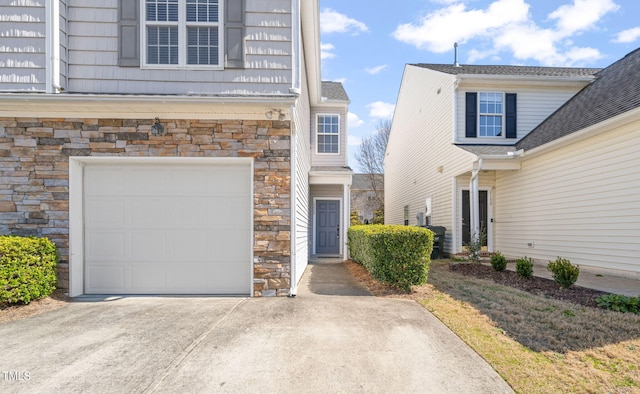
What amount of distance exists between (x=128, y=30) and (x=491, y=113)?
9.95 m

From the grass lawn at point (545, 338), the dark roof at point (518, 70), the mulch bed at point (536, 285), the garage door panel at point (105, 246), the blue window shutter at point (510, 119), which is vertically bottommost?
the mulch bed at point (536, 285)

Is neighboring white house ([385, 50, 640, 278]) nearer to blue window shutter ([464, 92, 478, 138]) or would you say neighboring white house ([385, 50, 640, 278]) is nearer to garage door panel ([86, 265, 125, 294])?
blue window shutter ([464, 92, 478, 138])

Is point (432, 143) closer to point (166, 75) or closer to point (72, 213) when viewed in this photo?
point (166, 75)

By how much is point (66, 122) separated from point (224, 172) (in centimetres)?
252

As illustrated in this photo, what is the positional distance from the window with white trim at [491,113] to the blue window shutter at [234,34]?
8192 mm

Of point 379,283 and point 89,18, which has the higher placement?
point 89,18

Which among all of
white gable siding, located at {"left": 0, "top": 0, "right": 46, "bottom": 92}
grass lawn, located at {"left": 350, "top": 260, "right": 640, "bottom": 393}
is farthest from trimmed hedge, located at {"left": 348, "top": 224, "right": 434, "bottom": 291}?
white gable siding, located at {"left": 0, "top": 0, "right": 46, "bottom": 92}

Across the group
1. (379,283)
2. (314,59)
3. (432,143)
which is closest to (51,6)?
(314,59)

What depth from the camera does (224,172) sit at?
552 cm

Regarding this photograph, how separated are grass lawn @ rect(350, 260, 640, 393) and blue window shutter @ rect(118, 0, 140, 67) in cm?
553

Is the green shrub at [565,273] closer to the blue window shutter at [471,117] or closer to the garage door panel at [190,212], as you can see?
the blue window shutter at [471,117]

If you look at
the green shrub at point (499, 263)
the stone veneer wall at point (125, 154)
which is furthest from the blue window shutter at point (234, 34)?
the green shrub at point (499, 263)

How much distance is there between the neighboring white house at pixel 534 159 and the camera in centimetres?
685

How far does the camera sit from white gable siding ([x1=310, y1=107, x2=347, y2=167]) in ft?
37.3
